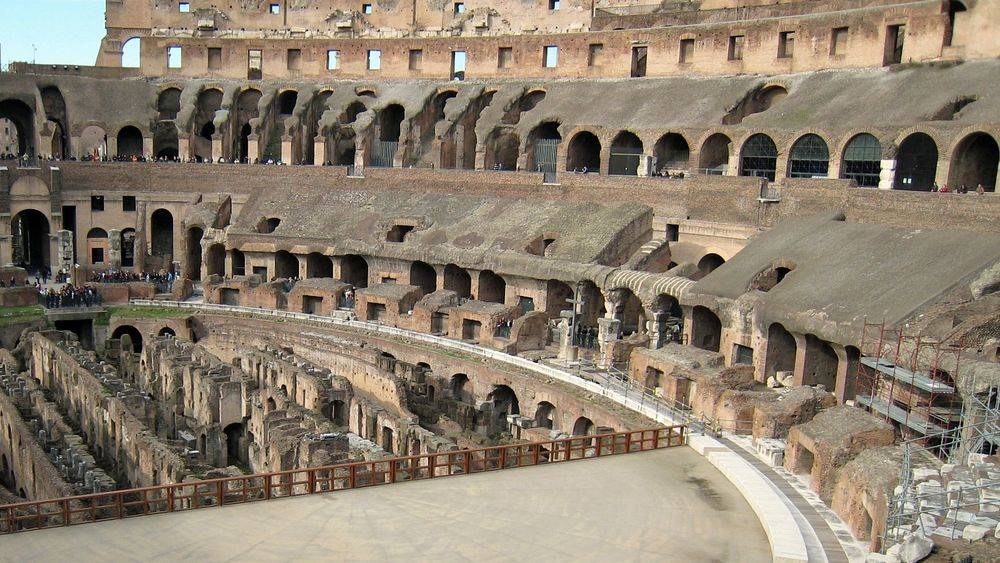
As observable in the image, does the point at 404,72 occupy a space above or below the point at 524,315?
above

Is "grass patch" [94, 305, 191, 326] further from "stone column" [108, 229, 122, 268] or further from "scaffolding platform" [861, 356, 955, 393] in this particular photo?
"scaffolding platform" [861, 356, 955, 393]

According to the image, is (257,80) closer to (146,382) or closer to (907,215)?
(146,382)

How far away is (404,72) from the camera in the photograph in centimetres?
5362

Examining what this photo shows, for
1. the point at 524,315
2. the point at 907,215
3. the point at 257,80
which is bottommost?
the point at 524,315

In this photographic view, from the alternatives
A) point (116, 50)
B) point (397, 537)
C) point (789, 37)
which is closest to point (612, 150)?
point (789, 37)

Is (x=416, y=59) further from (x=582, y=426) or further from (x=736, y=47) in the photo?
(x=582, y=426)

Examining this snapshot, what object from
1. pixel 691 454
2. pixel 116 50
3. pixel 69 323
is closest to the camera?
pixel 691 454

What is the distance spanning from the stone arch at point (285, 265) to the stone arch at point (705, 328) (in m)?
20.5

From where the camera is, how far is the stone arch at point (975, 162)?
3212 cm

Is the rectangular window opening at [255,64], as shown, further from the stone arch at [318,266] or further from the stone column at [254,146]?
the stone arch at [318,266]

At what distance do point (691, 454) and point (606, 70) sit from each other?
32060 mm

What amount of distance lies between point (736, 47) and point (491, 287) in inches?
718

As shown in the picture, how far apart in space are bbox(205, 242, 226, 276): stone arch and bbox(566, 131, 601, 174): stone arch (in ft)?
56.8

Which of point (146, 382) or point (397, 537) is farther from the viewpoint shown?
point (146, 382)
